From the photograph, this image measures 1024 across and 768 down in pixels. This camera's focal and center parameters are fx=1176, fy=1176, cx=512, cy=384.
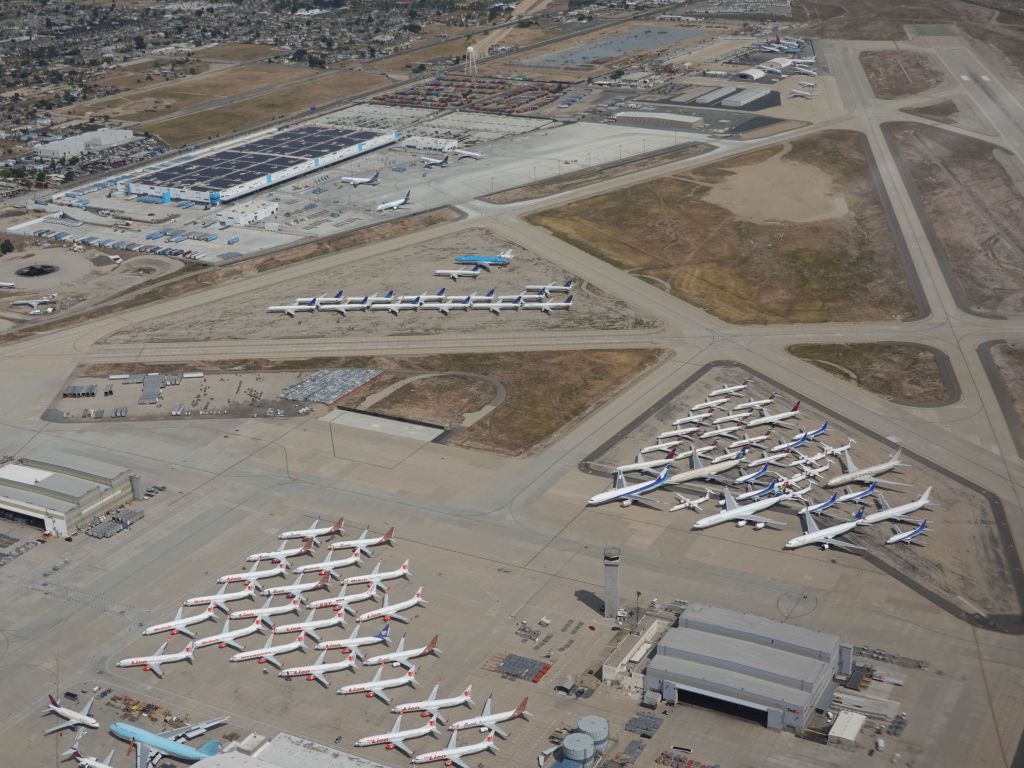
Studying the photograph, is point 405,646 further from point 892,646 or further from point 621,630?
point 892,646

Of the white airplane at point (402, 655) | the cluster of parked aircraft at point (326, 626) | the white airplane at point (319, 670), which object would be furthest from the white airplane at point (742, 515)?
the white airplane at point (319, 670)

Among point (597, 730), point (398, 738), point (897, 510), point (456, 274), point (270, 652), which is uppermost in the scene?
point (456, 274)

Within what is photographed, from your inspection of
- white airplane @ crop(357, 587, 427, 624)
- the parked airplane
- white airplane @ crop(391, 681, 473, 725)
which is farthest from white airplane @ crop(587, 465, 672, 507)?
the parked airplane

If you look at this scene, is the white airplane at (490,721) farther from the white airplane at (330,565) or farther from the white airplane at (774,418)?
A: the white airplane at (774,418)

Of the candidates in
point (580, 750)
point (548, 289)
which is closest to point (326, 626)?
point (580, 750)

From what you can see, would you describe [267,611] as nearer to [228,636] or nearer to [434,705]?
[228,636]

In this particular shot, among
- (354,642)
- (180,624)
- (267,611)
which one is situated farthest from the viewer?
(267,611)
